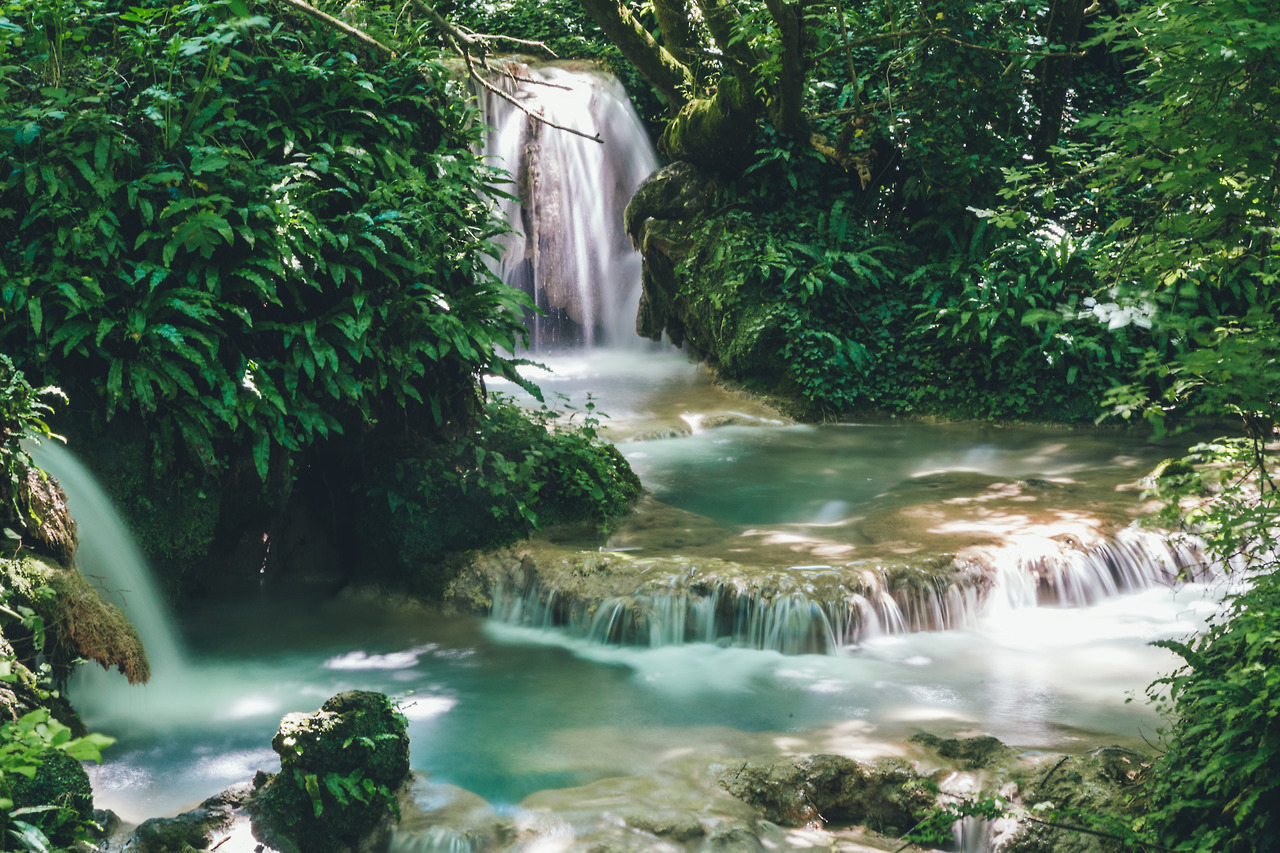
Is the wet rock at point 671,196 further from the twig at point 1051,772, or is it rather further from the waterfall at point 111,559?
the twig at point 1051,772

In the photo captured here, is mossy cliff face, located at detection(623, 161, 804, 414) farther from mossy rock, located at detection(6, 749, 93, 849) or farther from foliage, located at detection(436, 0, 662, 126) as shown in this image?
mossy rock, located at detection(6, 749, 93, 849)

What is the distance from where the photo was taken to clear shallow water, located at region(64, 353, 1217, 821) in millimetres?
5520

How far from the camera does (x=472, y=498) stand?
26.8ft

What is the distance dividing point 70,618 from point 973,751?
4.83 m

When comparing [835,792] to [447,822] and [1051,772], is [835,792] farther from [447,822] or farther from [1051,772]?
[447,822]

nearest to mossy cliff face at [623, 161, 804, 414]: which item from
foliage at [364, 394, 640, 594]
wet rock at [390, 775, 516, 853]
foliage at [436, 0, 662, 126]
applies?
foliage at [436, 0, 662, 126]

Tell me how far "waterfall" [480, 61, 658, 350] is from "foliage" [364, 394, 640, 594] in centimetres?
760

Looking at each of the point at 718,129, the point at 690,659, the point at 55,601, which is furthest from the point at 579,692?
the point at 718,129

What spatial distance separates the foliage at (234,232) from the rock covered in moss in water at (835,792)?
159 inches

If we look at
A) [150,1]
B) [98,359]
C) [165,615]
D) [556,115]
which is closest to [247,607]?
[165,615]

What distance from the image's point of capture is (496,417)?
891 cm

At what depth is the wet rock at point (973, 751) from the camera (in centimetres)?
496

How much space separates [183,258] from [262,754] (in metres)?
3.43

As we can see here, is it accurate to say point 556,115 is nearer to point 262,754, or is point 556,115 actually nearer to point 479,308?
point 479,308
